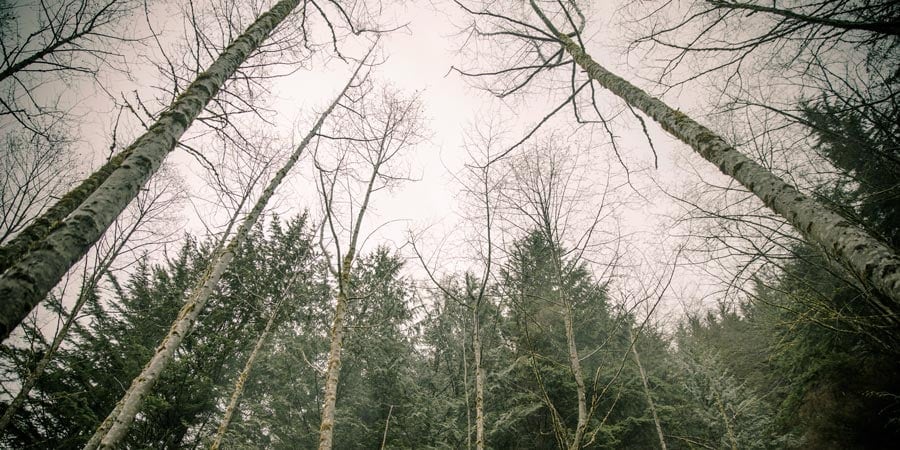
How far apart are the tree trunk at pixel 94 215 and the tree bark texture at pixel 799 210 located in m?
3.34

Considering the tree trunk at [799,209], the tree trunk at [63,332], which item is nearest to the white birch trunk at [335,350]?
the tree trunk at [799,209]

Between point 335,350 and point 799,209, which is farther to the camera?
point 335,350

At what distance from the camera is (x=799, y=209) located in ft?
5.68

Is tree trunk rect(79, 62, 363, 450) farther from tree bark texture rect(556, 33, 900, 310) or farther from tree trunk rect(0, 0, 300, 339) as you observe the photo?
tree bark texture rect(556, 33, 900, 310)

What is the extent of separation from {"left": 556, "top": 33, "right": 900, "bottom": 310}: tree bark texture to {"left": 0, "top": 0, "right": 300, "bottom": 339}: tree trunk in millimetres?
3341

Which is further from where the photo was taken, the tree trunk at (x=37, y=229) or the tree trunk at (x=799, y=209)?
the tree trunk at (x=37, y=229)

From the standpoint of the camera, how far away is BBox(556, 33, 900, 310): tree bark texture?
1.35m

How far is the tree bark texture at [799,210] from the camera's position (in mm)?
1354

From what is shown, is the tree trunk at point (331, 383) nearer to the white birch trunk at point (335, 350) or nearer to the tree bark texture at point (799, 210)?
the white birch trunk at point (335, 350)

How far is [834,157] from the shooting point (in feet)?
22.5

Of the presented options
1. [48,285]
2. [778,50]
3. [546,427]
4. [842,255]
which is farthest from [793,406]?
[48,285]

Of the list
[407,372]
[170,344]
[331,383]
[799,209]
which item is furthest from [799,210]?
[407,372]

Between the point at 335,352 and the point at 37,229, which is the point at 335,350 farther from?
the point at 37,229

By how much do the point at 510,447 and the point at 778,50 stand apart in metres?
11.6
